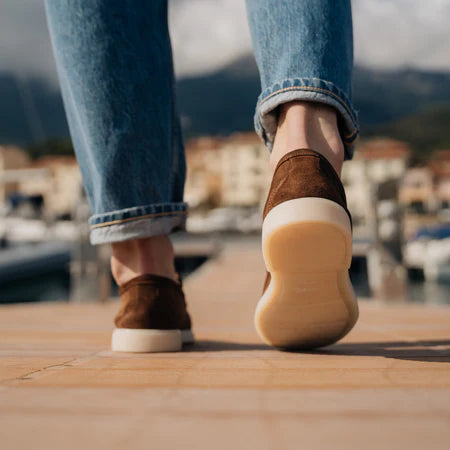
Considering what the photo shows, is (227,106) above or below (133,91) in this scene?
above

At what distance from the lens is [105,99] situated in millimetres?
1059

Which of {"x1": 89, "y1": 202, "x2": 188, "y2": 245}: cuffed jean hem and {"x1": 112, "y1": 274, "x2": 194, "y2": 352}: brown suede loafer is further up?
{"x1": 89, "y1": 202, "x2": 188, "y2": 245}: cuffed jean hem

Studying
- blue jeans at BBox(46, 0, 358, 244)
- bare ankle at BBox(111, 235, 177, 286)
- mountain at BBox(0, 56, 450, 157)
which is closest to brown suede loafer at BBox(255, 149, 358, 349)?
blue jeans at BBox(46, 0, 358, 244)

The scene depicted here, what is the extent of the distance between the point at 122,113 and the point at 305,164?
1.28 feet

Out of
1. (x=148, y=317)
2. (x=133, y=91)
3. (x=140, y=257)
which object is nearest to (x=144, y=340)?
(x=148, y=317)

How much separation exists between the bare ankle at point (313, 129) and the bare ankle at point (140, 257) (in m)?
0.33

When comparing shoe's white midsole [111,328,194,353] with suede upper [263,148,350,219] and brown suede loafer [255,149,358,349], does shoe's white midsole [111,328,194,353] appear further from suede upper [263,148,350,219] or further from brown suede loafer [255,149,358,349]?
suede upper [263,148,350,219]

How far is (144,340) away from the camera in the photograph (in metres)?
1.06

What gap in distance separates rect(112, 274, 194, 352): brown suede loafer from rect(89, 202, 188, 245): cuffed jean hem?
0.31 feet

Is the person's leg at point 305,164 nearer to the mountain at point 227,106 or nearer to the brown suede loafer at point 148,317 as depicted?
the brown suede loafer at point 148,317

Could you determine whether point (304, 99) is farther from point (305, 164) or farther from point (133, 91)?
point (133, 91)

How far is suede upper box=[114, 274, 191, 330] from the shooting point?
1079 mm

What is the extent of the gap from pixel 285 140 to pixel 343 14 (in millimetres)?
252

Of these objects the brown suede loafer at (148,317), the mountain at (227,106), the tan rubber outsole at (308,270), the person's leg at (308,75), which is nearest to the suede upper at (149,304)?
the brown suede loafer at (148,317)
